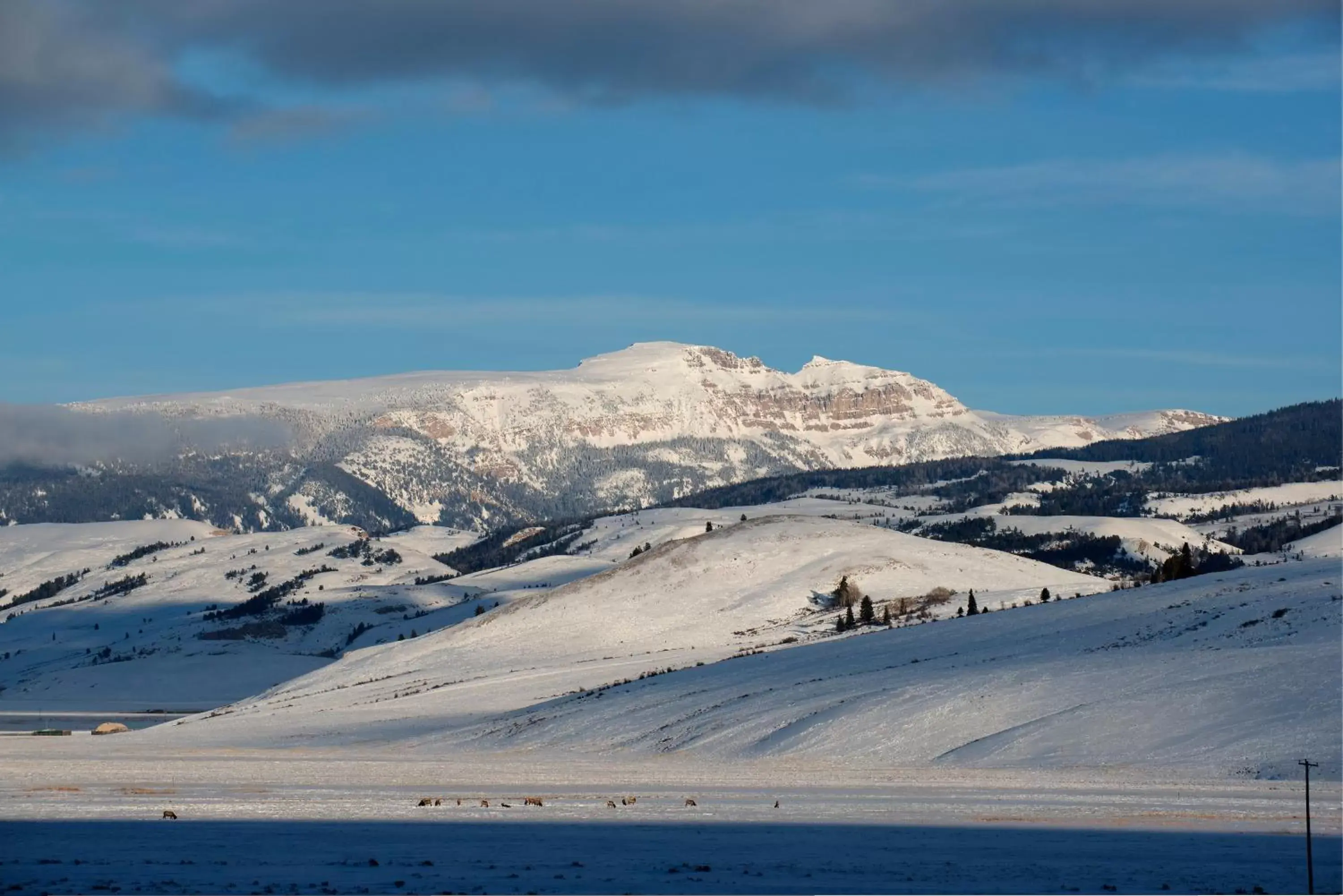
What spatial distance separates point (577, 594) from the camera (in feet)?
490

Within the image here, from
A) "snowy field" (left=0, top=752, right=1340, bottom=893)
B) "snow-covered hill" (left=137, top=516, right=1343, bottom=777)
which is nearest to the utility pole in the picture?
"snowy field" (left=0, top=752, right=1340, bottom=893)

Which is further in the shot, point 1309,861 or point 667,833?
point 667,833

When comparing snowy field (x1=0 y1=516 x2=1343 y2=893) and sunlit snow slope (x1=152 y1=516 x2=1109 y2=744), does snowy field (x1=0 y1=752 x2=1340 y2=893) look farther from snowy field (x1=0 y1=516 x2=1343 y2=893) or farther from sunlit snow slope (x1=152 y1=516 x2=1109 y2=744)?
sunlit snow slope (x1=152 y1=516 x2=1109 y2=744)

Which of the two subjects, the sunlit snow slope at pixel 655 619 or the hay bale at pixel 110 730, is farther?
the hay bale at pixel 110 730

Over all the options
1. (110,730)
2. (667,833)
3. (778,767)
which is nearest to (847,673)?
(778,767)

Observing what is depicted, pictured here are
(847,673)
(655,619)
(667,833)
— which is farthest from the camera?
(655,619)

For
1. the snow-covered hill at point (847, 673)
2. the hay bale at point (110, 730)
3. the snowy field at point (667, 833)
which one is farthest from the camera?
the hay bale at point (110, 730)

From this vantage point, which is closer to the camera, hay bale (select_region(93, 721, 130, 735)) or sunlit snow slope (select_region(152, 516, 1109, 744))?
sunlit snow slope (select_region(152, 516, 1109, 744))

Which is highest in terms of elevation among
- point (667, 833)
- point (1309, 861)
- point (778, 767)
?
point (1309, 861)

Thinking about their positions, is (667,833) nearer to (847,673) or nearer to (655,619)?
(847,673)

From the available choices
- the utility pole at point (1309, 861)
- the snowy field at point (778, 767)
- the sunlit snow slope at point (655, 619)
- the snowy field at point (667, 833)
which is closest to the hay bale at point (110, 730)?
the snowy field at point (778, 767)

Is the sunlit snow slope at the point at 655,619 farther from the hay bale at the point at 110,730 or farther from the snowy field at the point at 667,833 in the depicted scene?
the snowy field at the point at 667,833

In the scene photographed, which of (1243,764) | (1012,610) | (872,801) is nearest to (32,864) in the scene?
(872,801)

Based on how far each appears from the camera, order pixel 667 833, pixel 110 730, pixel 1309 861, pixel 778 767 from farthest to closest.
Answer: pixel 110 730 < pixel 778 767 < pixel 667 833 < pixel 1309 861
